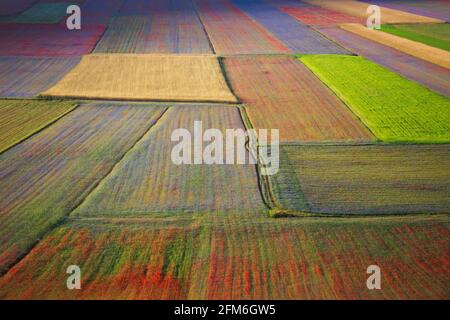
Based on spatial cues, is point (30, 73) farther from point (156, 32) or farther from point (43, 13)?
point (43, 13)

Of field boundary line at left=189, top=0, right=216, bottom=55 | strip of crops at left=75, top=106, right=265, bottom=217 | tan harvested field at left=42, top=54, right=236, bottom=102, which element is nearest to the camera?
strip of crops at left=75, top=106, right=265, bottom=217

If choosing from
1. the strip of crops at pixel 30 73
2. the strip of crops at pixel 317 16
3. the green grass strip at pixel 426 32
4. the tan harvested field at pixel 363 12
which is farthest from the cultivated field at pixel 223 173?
the tan harvested field at pixel 363 12

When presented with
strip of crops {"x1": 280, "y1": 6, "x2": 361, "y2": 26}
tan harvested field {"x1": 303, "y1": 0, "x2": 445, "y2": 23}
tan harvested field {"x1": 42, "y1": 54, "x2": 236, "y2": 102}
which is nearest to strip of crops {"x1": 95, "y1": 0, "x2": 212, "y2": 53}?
tan harvested field {"x1": 42, "y1": 54, "x2": 236, "y2": 102}

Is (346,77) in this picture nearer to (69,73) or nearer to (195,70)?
(195,70)

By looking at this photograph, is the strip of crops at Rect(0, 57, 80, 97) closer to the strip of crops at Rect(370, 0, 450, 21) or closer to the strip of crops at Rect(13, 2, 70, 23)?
the strip of crops at Rect(13, 2, 70, 23)

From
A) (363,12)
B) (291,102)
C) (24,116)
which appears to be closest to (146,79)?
(24,116)

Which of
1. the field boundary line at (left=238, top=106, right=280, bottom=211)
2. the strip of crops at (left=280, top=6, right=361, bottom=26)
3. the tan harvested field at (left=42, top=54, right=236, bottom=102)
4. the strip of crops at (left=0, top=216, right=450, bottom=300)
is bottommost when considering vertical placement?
the strip of crops at (left=0, top=216, right=450, bottom=300)
